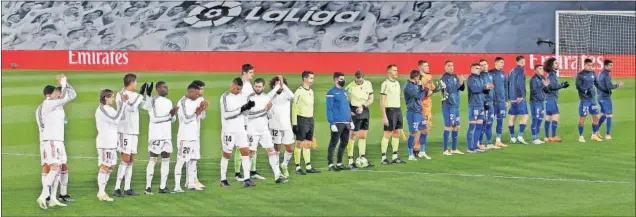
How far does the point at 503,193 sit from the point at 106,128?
620 centimetres

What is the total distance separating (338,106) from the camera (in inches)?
836

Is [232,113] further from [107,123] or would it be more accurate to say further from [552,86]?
[552,86]

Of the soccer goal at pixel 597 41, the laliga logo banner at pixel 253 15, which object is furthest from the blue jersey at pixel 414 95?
the laliga logo banner at pixel 253 15

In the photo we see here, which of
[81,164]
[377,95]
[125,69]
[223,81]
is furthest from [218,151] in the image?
[125,69]

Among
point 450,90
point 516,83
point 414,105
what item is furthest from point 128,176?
point 516,83

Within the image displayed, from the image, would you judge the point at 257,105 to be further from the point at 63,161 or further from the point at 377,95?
the point at 377,95

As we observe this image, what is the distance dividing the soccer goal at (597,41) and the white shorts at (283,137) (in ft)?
83.1

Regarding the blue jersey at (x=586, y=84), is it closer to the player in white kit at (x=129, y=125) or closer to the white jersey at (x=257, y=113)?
the white jersey at (x=257, y=113)

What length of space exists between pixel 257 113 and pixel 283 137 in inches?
35.7

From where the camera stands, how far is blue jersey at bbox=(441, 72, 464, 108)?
2381 cm

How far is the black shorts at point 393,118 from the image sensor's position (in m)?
Result: 22.6

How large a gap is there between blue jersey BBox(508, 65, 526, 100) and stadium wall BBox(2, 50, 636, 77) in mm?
18917

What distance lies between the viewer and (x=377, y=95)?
4066cm

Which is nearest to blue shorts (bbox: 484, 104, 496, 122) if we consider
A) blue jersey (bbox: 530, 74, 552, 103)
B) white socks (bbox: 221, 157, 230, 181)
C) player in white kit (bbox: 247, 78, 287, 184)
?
blue jersey (bbox: 530, 74, 552, 103)
